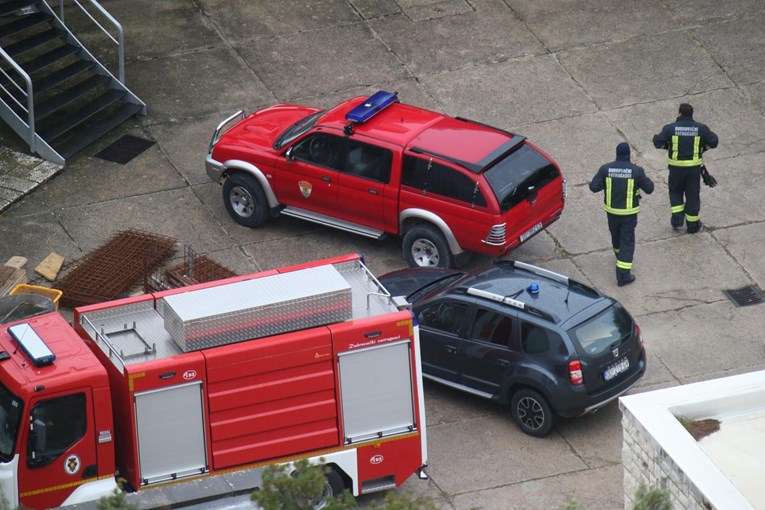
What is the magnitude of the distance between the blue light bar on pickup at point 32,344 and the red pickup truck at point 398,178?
5.66 metres

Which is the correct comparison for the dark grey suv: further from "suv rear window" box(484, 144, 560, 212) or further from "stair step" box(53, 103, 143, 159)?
"stair step" box(53, 103, 143, 159)

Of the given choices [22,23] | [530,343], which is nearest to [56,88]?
[22,23]

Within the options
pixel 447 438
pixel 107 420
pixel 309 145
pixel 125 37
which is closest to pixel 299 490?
pixel 107 420

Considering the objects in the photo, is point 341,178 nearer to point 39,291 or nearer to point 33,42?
point 39,291

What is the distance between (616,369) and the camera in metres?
14.3

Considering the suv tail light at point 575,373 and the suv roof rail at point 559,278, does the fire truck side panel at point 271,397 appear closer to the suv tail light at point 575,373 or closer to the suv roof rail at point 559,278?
the suv tail light at point 575,373

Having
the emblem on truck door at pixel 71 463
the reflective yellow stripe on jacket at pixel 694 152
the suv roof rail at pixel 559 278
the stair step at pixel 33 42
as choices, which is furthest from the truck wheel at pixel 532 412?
the stair step at pixel 33 42

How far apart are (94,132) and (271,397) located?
8764 mm

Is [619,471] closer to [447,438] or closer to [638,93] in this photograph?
[447,438]

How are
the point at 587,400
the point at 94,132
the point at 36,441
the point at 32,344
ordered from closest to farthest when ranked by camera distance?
1. the point at 36,441
2. the point at 32,344
3. the point at 587,400
4. the point at 94,132

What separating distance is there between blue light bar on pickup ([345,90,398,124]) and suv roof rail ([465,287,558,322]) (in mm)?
3431

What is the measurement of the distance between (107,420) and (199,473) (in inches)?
38.5

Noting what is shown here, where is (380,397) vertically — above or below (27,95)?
below

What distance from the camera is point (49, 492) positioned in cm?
1224
